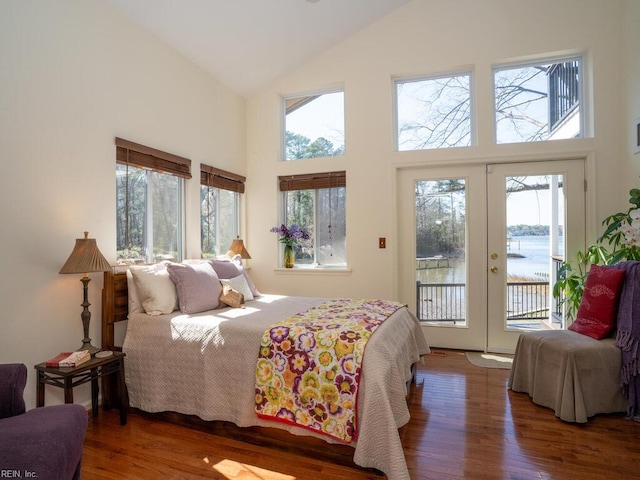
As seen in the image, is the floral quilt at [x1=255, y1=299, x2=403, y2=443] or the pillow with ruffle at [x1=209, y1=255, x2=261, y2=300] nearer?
the floral quilt at [x1=255, y1=299, x2=403, y2=443]

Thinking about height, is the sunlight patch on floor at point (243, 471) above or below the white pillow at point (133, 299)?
below

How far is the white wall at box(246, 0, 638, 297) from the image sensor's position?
11.4 feet

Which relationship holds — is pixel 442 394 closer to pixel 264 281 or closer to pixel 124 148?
pixel 264 281

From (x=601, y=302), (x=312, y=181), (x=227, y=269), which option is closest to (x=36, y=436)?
(x=227, y=269)

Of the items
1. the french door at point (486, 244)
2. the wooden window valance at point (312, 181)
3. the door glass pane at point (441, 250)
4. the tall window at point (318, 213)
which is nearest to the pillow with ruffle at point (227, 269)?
the tall window at point (318, 213)

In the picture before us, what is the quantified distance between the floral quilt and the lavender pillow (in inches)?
30.5

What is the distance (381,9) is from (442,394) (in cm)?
392

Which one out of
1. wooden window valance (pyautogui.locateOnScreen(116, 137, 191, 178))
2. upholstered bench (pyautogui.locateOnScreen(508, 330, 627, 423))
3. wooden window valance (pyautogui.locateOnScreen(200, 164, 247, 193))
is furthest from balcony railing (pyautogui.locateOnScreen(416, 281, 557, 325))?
wooden window valance (pyautogui.locateOnScreen(116, 137, 191, 178))

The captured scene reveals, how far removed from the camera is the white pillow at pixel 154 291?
257cm

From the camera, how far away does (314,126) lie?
448 centimetres

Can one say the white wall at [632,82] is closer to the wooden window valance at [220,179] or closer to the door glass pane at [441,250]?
the door glass pane at [441,250]

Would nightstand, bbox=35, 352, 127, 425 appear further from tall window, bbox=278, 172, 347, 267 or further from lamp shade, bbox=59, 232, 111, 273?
tall window, bbox=278, 172, 347, 267

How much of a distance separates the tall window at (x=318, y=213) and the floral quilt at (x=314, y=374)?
2.15 meters

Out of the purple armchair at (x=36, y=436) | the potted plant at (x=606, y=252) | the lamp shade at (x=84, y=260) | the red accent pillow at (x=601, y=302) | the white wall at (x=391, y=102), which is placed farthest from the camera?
the white wall at (x=391, y=102)
